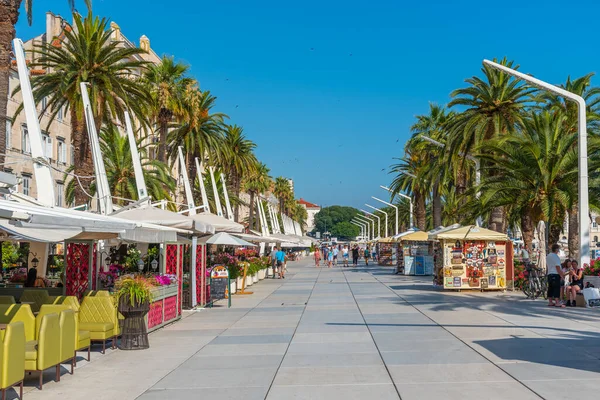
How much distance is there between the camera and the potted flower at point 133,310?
13470 millimetres

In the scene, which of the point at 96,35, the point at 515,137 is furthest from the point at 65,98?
the point at 515,137

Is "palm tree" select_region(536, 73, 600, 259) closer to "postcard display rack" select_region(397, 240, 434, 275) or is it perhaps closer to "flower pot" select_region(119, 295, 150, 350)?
"postcard display rack" select_region(397, 240, 434, 275)

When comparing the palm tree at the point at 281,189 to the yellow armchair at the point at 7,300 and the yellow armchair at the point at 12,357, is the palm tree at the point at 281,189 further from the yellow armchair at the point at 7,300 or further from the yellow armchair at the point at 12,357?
the yellow armchair at the point at 12,357

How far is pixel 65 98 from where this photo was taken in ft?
91.2

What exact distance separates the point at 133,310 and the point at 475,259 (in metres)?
18.0

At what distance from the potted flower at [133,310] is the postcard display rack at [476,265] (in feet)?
55.6

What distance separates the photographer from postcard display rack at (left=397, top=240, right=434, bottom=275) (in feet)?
145

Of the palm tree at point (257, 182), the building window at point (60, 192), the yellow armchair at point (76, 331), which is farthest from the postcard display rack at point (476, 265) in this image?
the palm tree at point (257, 182)

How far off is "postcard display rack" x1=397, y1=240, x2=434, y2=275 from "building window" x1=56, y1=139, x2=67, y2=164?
86.4 ft

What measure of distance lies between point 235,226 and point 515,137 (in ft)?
37.2

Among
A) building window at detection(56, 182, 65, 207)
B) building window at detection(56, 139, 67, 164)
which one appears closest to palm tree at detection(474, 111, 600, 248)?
building window at detection(56, 139, 67, 164)

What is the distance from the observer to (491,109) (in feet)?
111

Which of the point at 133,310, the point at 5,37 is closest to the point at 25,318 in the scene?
the point at 133,310

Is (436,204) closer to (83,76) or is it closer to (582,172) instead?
(582,172)
